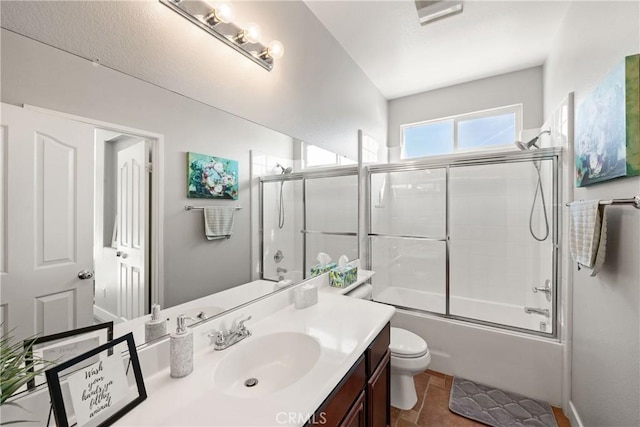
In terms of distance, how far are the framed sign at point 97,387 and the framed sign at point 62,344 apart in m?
0.04

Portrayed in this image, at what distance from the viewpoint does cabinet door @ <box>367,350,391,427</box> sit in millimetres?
1234

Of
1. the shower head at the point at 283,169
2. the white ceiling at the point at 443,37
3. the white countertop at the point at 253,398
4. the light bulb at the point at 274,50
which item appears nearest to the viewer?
the white countertop at the point at 253,398

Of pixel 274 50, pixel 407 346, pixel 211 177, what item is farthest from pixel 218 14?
pixel 407 346

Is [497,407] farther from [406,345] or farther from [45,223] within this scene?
[45,223]

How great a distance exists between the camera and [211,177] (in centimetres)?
119

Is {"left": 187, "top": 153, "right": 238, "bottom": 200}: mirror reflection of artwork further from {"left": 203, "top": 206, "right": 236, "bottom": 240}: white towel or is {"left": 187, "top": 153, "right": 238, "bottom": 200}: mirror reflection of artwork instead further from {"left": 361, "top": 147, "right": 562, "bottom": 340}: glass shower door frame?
{"left": 361, "top": 147, "right": 562, "bottom": 340}: glass shower door frame

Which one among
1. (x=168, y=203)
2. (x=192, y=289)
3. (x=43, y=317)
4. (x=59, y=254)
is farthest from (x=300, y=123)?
(x=43, y=317)

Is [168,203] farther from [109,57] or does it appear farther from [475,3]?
[475,3]

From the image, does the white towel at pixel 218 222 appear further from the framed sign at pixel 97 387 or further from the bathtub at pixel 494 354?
the bathtub at pixel 494 354

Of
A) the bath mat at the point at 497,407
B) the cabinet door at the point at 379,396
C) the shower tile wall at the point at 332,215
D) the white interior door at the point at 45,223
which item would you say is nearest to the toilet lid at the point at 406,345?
the cabinet door at the point at 379,396

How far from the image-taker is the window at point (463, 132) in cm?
286

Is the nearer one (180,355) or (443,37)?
(180,355)

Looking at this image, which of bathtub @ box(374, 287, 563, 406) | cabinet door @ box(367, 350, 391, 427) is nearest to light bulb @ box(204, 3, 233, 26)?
cabinet door @ box(367, 350, 391, 427)

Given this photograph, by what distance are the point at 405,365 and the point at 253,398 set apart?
53.3 inches
